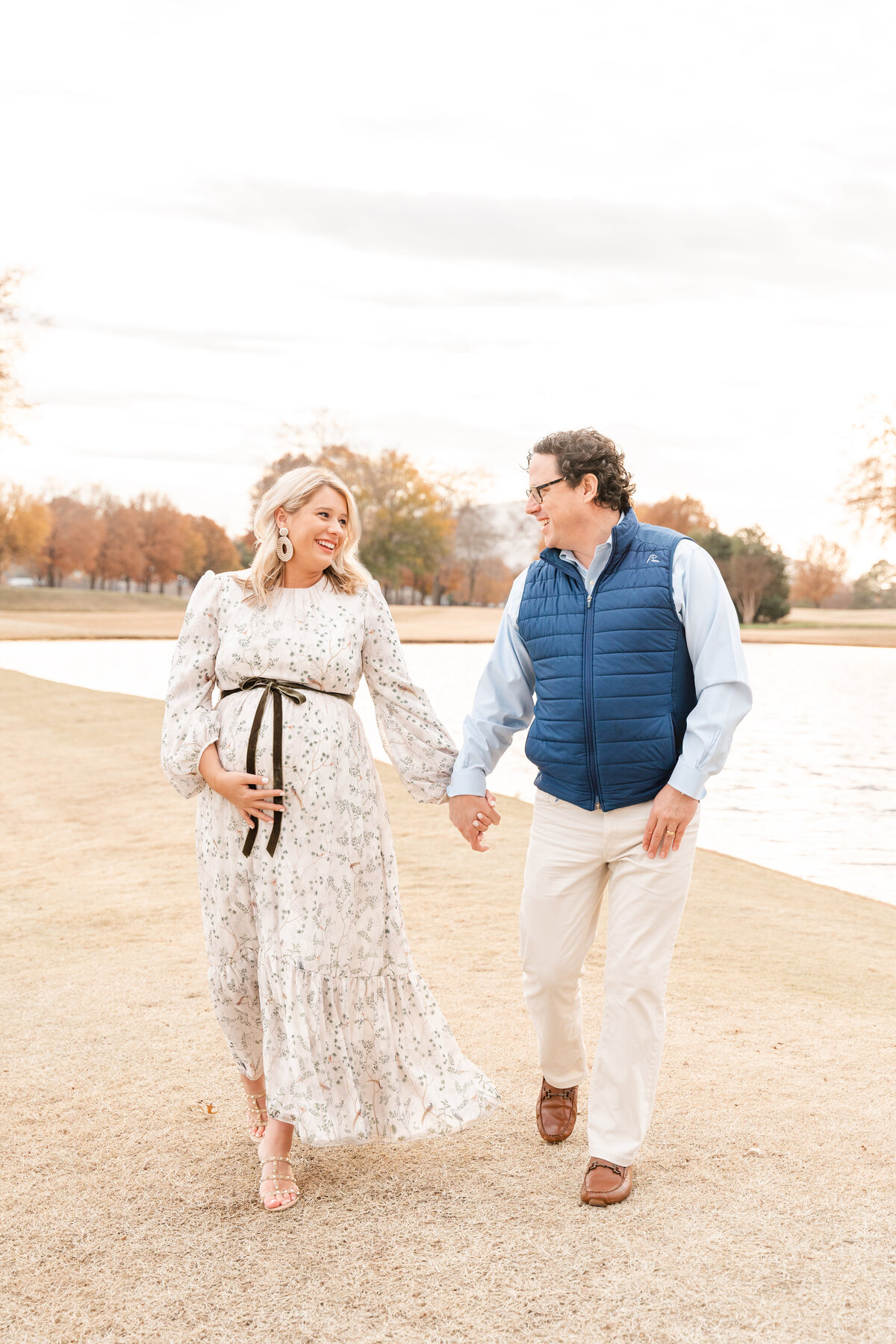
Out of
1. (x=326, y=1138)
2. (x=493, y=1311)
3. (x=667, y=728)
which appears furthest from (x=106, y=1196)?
(x=667, y=728)

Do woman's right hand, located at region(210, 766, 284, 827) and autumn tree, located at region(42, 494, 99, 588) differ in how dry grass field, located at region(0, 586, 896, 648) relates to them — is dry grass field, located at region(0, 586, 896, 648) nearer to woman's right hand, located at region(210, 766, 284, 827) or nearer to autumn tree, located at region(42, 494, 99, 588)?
autumn tree, located at region(42, 494, 99, 588)

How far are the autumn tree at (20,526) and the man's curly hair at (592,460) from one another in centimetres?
8115

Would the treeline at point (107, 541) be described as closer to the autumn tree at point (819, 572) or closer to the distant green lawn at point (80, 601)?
the distant green lawn at point (80, 601)

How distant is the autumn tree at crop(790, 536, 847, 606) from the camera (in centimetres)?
10506

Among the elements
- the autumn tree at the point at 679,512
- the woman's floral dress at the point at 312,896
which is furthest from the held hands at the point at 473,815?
the autumn tree at the point at 679,512

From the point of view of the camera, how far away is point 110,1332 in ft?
9.02

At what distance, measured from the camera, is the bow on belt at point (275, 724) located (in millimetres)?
3391

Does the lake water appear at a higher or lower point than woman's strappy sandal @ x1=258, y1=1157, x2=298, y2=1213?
lower

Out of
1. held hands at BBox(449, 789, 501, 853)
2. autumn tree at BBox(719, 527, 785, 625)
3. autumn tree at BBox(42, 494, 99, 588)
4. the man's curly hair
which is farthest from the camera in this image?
autumn tree at BBox(42, 494, 99, 588)

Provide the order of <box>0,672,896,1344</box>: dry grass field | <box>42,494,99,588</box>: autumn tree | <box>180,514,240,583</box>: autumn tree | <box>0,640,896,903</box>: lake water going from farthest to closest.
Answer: <box>180,514,240,583</box>: autumn tree
<box>42,494,99,588</box>: autumn tree
<box>0,640,896,903</box>: lake water
<box>0,672,896,1344</box>: dry grass field

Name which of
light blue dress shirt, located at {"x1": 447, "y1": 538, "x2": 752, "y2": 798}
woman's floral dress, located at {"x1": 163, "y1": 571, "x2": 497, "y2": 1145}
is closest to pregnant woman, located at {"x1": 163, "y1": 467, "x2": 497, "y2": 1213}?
woman's floral dress, located at {"x1": 163, "y1": 571, "x2": 497, "y2": 1145}

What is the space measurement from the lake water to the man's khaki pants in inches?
211

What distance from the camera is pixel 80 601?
245 feet

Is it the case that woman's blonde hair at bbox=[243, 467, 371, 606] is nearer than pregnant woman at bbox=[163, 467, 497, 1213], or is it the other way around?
pregnant woman at bbox=[163, 467, 497, 1213]
